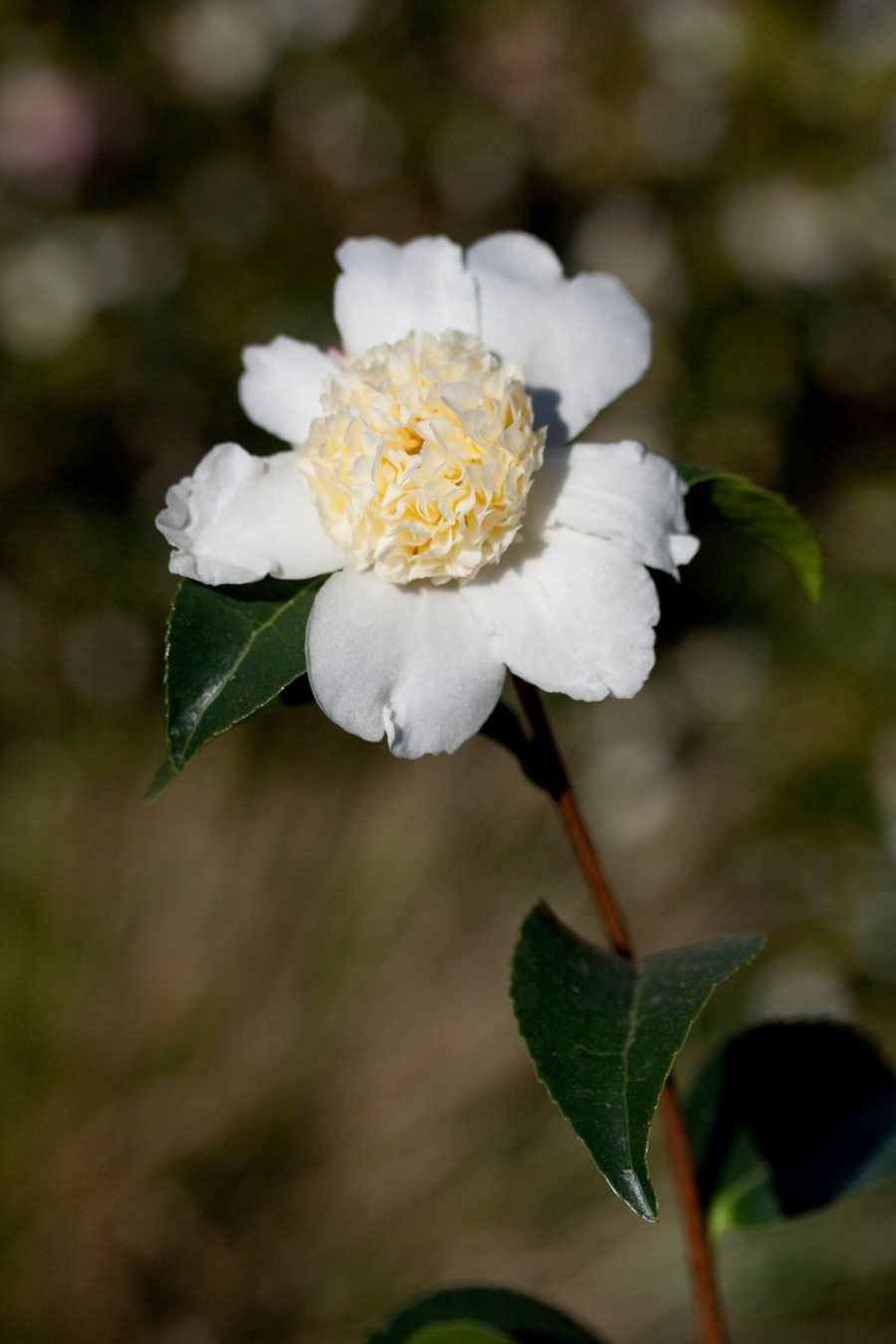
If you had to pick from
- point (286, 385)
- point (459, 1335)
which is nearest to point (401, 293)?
point (286, 385)

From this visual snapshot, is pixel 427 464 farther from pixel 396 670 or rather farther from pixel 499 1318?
pixel 499 1318

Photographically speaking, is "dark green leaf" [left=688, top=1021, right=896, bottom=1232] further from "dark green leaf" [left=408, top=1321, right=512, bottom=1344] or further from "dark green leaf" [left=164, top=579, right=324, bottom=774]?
"dark green leaf" [left=164, top=579, right=324, bottom=774]

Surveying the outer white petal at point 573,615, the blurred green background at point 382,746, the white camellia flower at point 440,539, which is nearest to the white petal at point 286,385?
the white camellia flower at point 440,539

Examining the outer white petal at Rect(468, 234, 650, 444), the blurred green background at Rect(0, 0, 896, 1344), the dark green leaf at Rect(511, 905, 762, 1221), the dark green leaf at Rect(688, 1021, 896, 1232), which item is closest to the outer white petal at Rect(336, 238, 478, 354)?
the outer white petal at Rect(468, 234, 650, 444)

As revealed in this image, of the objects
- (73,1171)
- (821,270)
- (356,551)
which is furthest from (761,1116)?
(821,270)

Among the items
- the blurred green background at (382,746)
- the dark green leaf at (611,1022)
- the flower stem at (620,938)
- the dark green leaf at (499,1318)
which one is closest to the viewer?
the dark green leaf at (611,1022)

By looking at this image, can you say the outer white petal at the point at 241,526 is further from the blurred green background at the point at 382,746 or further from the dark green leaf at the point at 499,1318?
the blurred green background at the point at 382,746

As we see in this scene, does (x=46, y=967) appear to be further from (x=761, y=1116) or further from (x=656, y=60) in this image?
(x=656, y=60)
